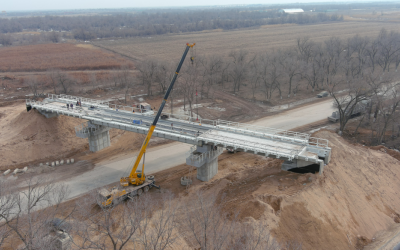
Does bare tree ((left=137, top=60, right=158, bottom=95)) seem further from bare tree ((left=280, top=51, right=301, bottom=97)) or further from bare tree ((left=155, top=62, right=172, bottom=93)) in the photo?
bare tree ((left=280, top=51, right=301, bottom=97))

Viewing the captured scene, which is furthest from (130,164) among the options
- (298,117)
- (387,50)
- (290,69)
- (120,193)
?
(387,50)

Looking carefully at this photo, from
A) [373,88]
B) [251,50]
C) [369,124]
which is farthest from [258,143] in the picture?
[251,50]

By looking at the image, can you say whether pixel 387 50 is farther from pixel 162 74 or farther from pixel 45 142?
pixel 45 142

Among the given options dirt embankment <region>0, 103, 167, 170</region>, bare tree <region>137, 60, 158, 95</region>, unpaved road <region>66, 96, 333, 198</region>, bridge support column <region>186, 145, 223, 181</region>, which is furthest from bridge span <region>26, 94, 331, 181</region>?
bare tree <region>137, 60, 158, 95</region>

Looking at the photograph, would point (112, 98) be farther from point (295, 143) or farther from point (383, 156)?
point (383, 156)

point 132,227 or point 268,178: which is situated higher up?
point 132,227

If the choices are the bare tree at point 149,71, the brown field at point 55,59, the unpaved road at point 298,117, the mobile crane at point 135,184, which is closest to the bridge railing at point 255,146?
the mobile crane at point 135,184

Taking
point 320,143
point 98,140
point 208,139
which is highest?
point 208,139
